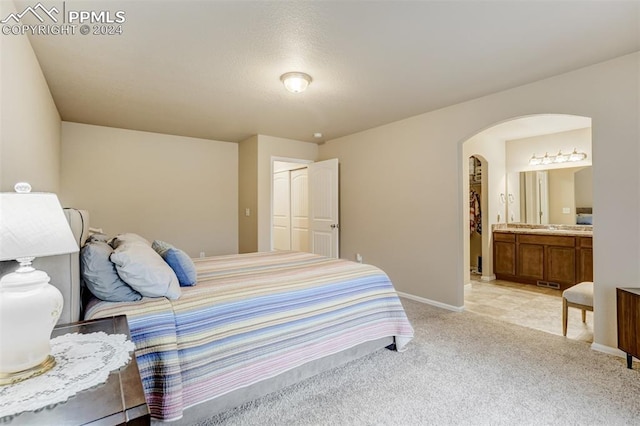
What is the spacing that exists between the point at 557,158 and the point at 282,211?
5.34 m

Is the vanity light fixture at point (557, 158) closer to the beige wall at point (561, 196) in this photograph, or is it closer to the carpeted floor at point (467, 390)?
the beige wall at point (561, 196)

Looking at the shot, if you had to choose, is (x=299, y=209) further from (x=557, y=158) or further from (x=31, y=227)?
(x=31, y=227)

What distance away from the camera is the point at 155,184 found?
15.7ft

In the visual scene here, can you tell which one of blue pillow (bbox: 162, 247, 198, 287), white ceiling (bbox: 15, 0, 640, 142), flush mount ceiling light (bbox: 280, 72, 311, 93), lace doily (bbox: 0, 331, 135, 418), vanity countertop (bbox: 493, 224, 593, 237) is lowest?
lace doily (bbox: 0, 331, 135, 418)

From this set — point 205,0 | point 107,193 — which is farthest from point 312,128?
point 107,193

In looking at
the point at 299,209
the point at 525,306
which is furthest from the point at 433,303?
the point at 299,209

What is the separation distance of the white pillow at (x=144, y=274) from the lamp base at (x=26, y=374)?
0.65m

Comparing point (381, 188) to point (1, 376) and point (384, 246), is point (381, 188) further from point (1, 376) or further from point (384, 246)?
point (1, 376)

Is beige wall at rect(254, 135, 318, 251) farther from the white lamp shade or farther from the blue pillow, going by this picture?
the white lamp shade

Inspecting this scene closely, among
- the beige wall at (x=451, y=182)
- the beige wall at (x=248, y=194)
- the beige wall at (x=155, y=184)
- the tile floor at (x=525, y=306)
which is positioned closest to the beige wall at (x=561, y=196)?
the tile floor at (x=525, y=306)

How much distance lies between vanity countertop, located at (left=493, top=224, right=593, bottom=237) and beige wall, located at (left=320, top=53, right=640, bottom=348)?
197cm

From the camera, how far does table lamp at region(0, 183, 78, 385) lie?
932mm

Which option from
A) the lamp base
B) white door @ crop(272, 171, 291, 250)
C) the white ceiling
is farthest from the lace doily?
Answer: white door @ crop(272, 171, 291, 250)

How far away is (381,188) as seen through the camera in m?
4.51
